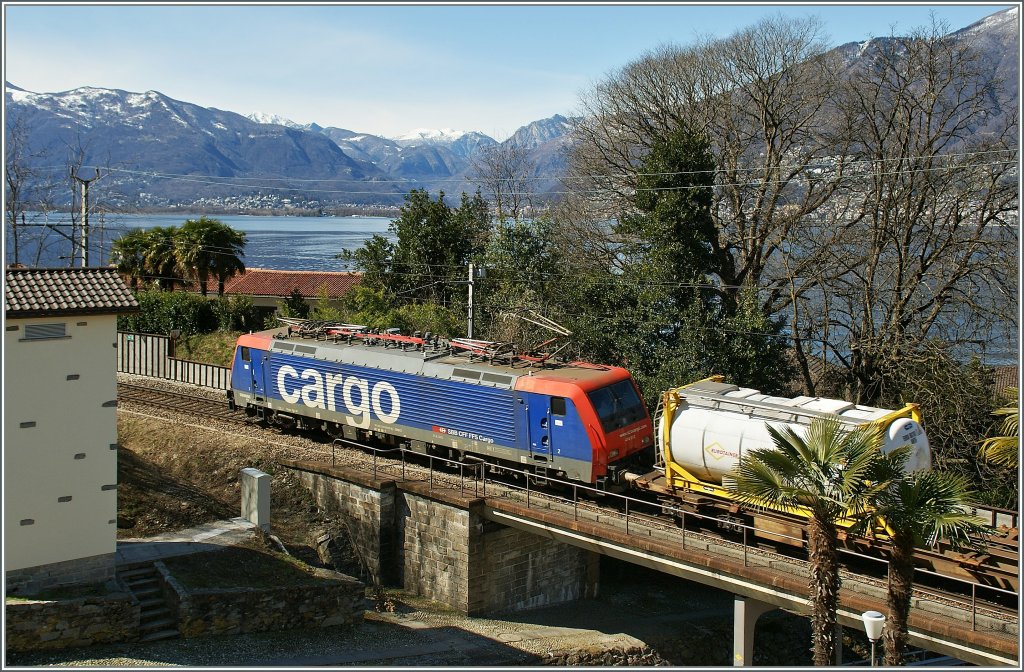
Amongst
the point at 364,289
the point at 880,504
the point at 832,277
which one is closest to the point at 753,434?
the point at 880,504

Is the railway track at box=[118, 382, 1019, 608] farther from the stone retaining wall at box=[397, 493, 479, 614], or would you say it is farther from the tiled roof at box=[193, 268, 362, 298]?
the tiled roof at box=[193, 268, 362, 298]

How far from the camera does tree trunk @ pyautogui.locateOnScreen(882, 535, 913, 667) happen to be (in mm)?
11586

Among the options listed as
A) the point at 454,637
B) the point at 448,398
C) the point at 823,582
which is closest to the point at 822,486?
the point at 823,582

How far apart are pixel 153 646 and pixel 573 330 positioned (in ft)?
59.0

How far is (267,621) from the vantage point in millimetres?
18625

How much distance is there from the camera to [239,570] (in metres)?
19.7

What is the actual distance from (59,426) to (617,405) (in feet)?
39.8

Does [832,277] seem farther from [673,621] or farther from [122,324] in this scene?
[122,324]

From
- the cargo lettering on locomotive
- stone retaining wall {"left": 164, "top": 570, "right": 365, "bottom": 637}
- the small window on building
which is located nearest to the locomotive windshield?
the cargo lettering on locomotive

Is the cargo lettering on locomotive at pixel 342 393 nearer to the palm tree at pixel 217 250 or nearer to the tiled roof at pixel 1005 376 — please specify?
the palm tree at pixel 217 250

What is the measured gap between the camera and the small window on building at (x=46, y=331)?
665 inches

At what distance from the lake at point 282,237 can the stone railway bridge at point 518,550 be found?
44326 millimetres

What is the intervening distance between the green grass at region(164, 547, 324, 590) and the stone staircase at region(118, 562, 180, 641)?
43 centimetres

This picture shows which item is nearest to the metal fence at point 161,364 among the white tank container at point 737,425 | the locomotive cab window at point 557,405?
the locomotive cab window at point 557,405
